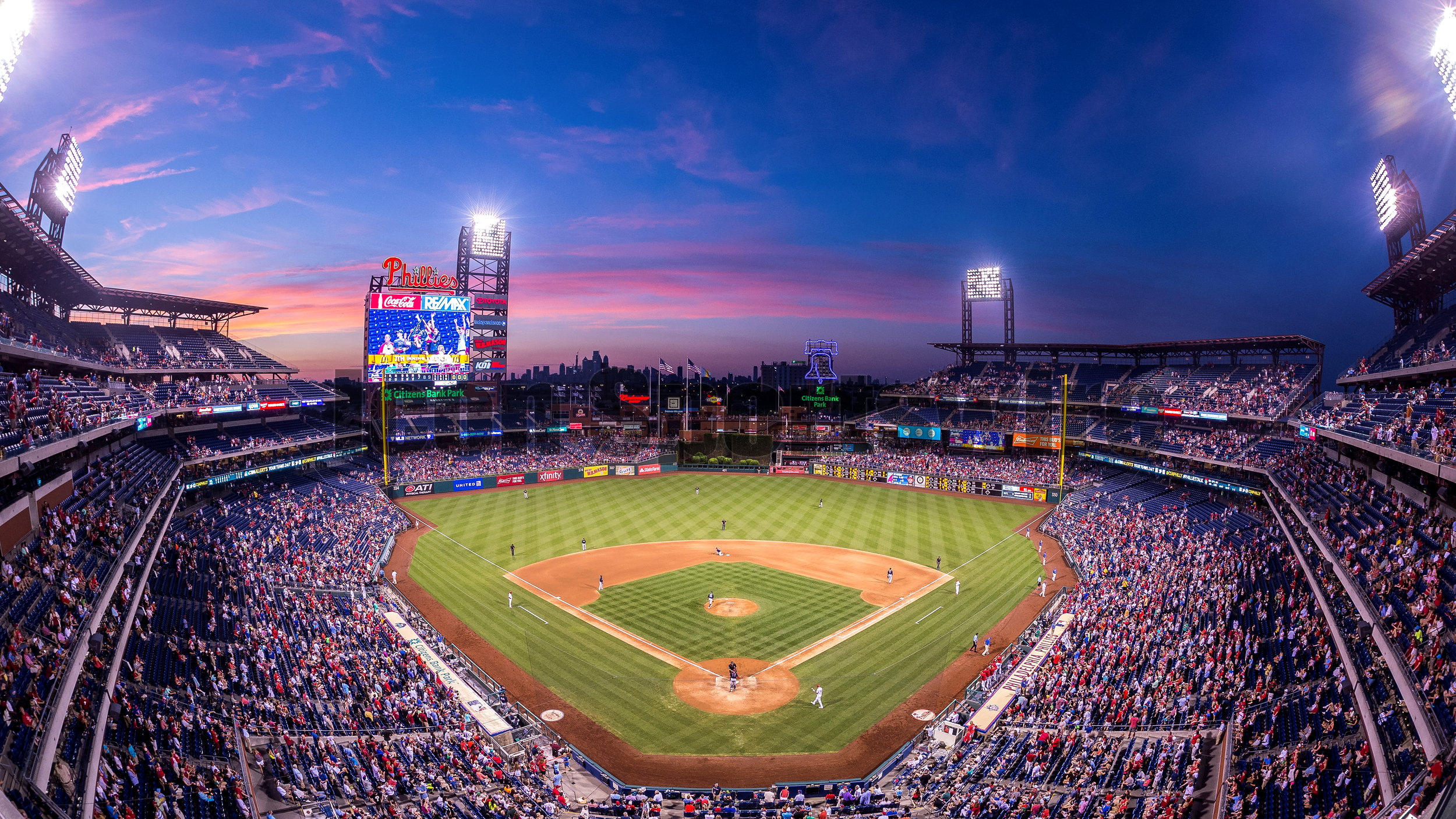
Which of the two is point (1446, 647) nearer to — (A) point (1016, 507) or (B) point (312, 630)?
(B) point (312, 630)

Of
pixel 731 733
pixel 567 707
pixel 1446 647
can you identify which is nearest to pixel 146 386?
pixel 567 707

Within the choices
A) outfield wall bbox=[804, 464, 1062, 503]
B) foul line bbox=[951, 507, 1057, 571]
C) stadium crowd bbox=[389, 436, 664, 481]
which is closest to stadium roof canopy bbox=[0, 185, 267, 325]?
stadium crowd bbox=[389, 436, 664, 481]

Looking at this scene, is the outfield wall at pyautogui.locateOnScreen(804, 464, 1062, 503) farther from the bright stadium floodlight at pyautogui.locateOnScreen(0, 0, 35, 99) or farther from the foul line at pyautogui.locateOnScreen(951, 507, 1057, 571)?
the bright stadium floodlight at pyautogui.locateOnScreen(0, 0, 35, 99)

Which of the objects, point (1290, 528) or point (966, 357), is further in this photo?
point (966, 357)

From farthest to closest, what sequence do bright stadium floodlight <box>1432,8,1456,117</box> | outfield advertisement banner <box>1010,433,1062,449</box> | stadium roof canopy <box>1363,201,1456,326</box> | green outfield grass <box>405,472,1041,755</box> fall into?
1. outfield advertisement banner <box>1010,433,1062,449</box>
2. stadium roof canopy <box>1363,201,1456,326</box>
3. green outfield grass <box>405,472,1041,755</box>
4. bright stadium floodlight <box>1432,8,1456,117</box>

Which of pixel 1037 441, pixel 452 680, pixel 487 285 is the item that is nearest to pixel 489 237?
pixel 487 285

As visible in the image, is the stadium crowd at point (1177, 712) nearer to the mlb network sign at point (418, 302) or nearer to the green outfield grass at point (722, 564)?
the green outfield grass at point (722, 564)
